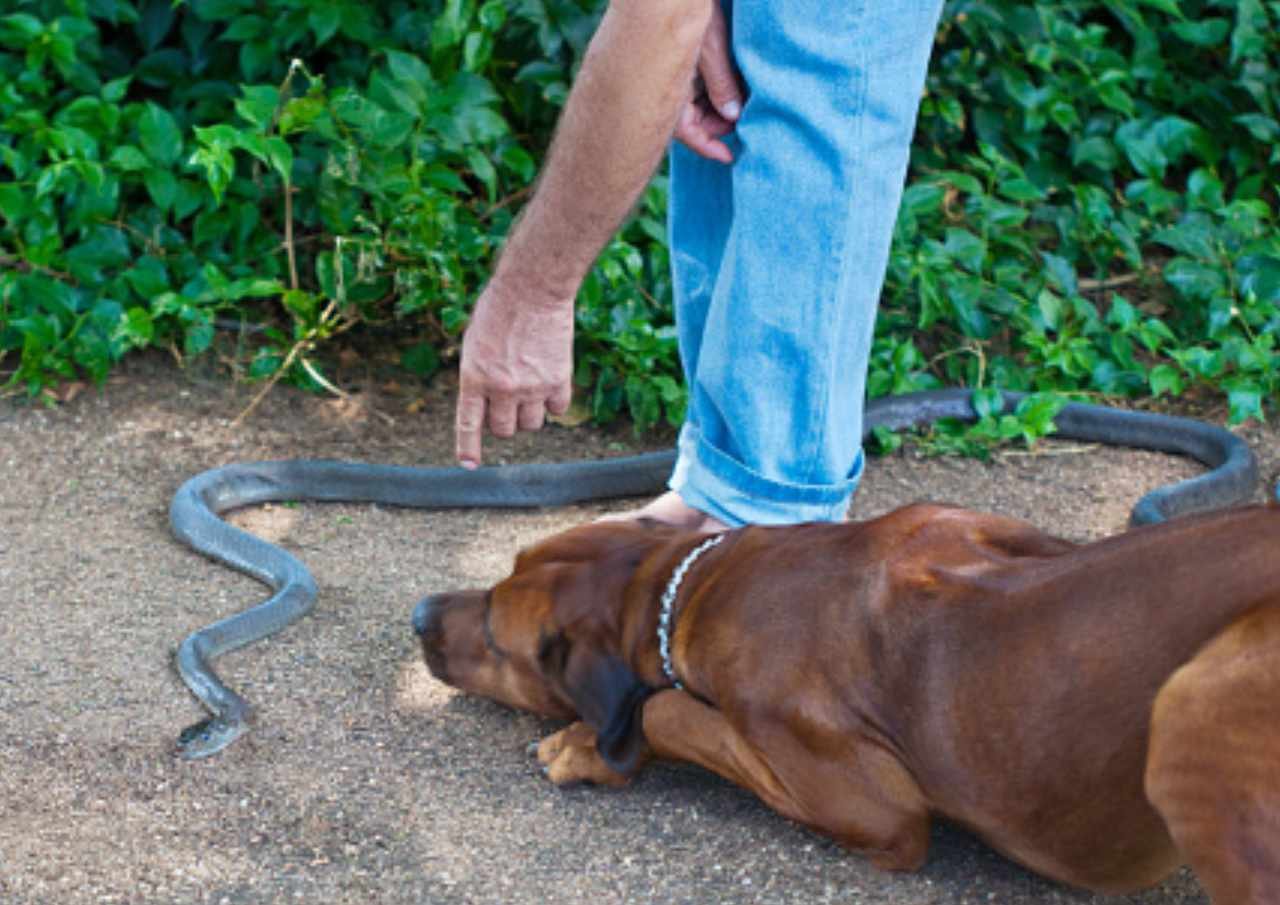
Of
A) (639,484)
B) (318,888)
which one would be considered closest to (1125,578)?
(318,888)

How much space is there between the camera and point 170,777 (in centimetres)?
346

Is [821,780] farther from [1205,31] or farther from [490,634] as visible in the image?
[1205,31]

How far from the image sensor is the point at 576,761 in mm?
3426

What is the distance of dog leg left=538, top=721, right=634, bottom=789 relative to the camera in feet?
11.2

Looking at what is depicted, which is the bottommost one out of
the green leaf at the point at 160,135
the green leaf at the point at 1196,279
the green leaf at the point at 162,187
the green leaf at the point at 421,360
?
the green leaf at the point at 421,360

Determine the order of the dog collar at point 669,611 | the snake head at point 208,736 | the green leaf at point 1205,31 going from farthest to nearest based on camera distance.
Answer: the green leaf at point 1205,31
the snake head at point 208,736
the dog collar at point 669,611

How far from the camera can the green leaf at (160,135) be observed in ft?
18.6

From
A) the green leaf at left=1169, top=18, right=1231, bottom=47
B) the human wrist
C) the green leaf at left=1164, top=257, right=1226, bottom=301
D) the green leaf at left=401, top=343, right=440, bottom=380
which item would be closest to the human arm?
the human wrist

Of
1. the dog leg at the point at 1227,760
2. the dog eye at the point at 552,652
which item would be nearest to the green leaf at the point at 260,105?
the dog eye at the point at 552,652

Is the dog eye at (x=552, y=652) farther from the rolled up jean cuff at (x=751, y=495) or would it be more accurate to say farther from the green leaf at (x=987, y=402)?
the green leaf at (x=987, y=402)

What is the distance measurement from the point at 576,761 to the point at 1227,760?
4.37 feet

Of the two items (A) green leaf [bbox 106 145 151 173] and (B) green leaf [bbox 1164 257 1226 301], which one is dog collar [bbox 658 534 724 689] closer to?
(A) green leaf [bbox 106 145 151 173]

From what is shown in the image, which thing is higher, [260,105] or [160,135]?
[260,105]

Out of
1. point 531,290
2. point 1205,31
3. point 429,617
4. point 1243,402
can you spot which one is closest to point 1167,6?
point 1205,31
